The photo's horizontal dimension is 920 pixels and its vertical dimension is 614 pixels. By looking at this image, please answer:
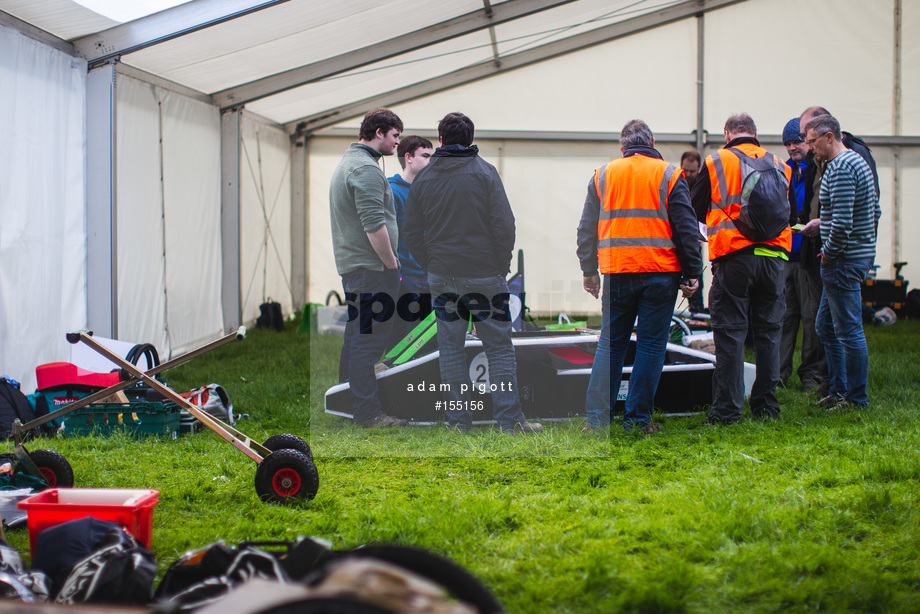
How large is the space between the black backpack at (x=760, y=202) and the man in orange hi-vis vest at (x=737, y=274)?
0.03 feet

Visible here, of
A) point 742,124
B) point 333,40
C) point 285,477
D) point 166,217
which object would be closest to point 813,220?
point 742,124

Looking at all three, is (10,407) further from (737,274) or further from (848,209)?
(848,209)

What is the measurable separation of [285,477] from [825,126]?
3529mm

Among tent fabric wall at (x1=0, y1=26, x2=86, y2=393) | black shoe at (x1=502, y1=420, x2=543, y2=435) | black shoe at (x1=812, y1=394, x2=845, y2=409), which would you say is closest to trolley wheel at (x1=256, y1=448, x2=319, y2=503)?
black shoe at (x1=502, y1=420, x2=543, y2=435)

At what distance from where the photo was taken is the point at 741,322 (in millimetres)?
4172

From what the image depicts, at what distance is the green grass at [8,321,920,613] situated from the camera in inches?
81.7

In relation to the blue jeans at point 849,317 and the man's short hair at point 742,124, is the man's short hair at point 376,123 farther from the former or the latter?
the blue jeans at point 849,317

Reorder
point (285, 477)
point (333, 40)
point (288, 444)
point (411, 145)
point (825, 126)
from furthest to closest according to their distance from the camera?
point (333, 40), point (411, 145), point (825, 126), point (288, 444), point (285, 477)

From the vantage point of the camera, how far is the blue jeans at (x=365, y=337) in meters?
4.36

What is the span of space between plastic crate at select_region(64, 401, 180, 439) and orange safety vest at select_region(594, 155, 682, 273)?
8.59ft

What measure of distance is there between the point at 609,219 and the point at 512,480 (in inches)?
61.5

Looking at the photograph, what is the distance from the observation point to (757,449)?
11.9 feet

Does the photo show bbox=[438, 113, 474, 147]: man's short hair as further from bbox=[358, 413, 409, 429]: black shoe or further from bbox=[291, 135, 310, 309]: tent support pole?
bbox=[291, 135, 310, 309]: tent support pole

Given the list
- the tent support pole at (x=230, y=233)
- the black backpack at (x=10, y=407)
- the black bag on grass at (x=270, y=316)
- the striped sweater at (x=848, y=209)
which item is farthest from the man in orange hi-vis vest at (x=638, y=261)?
the black bag on grass at (x=270, y=316)
